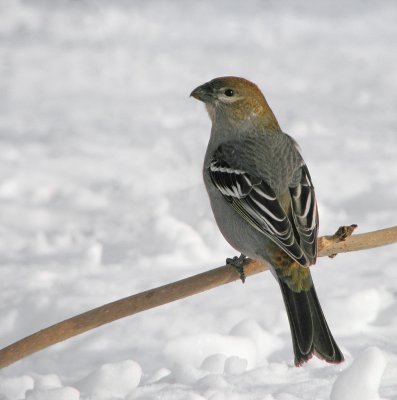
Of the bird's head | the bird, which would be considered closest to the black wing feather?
the bird

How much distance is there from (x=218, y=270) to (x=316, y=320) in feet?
1.94

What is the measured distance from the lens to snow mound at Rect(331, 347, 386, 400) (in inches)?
208

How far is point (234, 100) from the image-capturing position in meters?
5.59

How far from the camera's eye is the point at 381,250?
7.64 meters

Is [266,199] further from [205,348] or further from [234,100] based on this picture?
[205,348]

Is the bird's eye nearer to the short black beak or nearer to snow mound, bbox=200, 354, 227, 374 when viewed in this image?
the short black beak

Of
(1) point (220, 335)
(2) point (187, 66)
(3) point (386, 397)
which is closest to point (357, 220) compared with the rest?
Result: (1) point (220, 335)

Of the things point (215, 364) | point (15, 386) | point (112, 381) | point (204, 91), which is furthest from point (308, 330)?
point (15, 386)

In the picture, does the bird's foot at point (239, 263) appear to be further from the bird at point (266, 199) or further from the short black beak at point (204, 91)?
the short black beak at point (204, 91)

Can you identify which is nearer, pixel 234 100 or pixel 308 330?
pixel 308 330

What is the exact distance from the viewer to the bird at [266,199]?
4.71m

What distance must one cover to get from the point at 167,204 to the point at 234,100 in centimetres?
275

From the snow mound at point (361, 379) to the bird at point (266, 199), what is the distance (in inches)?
28.3

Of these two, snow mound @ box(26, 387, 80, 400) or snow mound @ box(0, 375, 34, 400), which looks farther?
snow mound @ box(0, 375, 34, 400)
